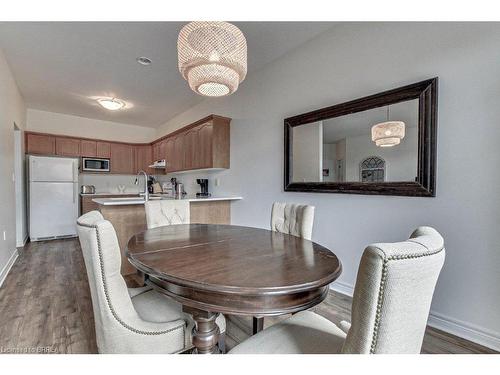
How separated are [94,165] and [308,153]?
187 inches

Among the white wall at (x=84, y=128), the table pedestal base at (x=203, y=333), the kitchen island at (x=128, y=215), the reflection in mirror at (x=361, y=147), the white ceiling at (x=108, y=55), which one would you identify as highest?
the white ceiling at (x=108, y=55)

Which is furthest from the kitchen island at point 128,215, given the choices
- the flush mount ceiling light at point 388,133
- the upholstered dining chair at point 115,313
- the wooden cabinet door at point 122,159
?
the wooden cabinet door at point 122,159

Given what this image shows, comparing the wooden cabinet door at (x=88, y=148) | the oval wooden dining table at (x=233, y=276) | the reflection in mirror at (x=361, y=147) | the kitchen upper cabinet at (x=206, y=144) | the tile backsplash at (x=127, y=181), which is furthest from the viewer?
the wooden cabinet door at (x=88, y=148)

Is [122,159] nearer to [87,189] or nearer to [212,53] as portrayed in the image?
[87,189]

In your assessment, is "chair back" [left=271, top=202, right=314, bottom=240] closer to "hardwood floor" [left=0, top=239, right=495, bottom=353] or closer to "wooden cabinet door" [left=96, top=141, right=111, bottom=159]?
"hardwood floor" [left=0, top=239, right=495, bottom=353]

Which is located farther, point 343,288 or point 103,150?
point 103,150

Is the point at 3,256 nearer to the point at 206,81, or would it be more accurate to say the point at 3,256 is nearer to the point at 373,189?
the point at 206,81

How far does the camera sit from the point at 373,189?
6.73ft

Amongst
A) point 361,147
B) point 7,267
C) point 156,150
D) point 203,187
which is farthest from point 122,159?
point 361,147

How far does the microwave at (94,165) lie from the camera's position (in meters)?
5.10

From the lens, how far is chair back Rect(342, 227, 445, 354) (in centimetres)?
53

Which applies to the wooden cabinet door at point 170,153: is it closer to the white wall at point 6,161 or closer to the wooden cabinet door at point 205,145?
the wooden cabinet door at point 205,145

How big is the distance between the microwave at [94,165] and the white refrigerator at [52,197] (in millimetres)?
348

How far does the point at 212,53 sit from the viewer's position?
5.02 ft
